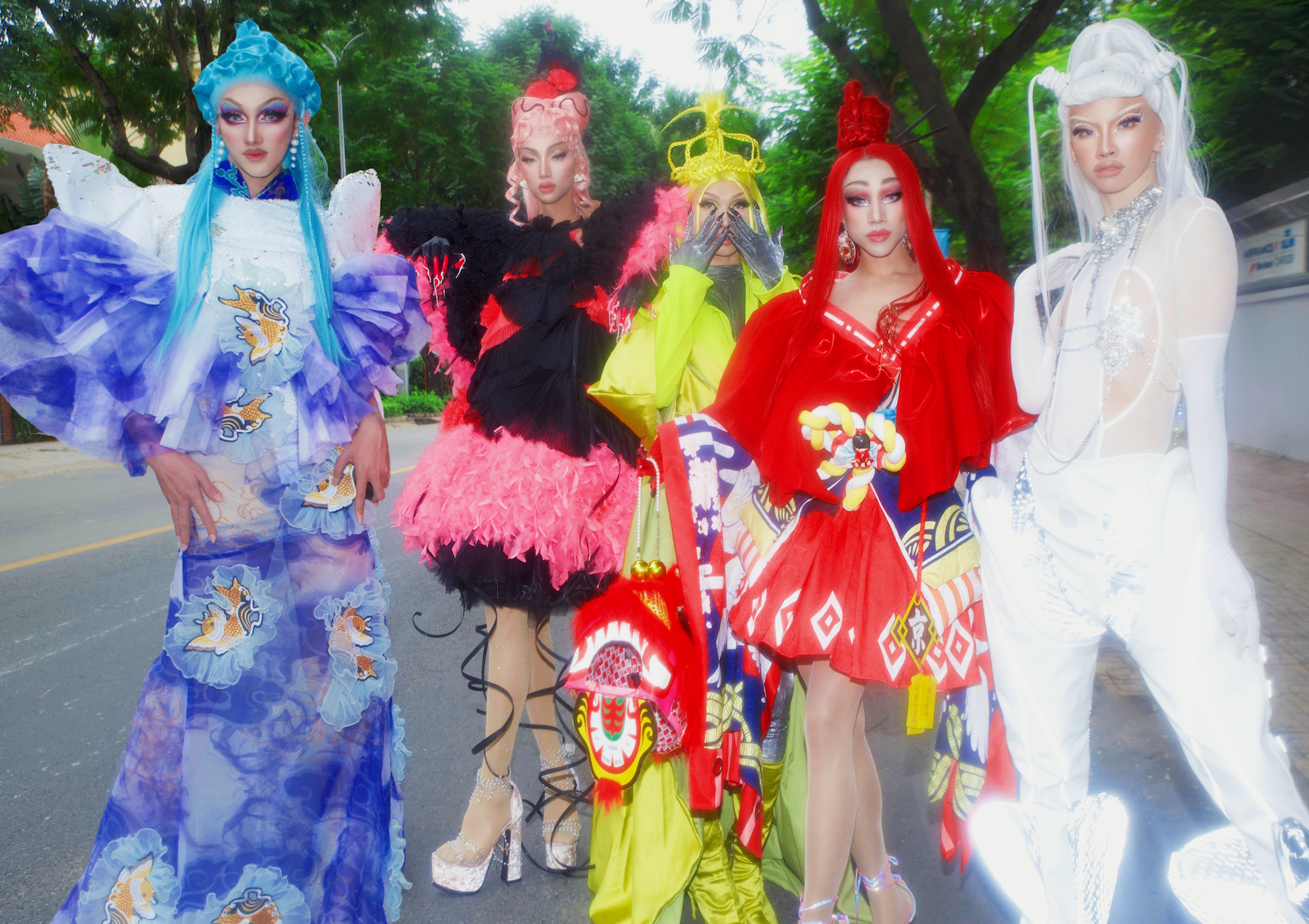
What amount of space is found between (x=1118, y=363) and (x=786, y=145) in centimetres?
1170

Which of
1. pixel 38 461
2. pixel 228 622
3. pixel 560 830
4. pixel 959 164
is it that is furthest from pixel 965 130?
pixel 38 461

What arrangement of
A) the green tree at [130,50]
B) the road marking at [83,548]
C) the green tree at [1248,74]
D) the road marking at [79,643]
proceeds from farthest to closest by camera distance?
the green tree at [130,50], the green tree at [1248,74], the road marking at [83,548], the road marking at [79,643]

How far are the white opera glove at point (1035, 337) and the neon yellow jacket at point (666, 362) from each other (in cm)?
79

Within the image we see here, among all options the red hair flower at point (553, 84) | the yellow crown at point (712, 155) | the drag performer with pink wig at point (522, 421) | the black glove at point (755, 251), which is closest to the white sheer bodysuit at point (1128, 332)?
the black glove at point (755, 251)

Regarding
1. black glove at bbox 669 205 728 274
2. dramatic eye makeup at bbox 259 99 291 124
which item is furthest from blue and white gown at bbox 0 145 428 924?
black glove at bbox 669 205 728 274

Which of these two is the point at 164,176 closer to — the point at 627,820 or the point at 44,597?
the point at 44,597

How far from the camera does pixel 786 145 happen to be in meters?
12.8

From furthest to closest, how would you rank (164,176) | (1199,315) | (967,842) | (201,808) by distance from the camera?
1. (164,176)
2. (967,842)
3. (201,808)
4. (1199,315)

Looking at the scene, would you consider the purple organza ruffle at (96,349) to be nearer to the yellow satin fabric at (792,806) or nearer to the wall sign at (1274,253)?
the yellow satin fabric at (792,806)

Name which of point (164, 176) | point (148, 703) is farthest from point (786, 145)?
point (148, 703)

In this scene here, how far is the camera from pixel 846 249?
8.02 ft

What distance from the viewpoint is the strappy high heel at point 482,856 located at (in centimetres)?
274

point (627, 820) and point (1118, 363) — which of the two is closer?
point (1118, 363)

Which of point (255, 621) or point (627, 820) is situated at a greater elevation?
point (255, 621)
